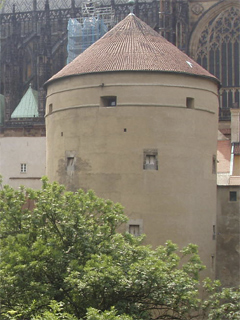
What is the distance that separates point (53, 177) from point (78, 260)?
11608 mm

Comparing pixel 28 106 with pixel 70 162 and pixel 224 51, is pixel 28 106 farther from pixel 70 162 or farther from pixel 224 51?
pixel 70 162

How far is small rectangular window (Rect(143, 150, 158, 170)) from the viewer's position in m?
34.6

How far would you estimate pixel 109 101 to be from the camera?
35.9 meters

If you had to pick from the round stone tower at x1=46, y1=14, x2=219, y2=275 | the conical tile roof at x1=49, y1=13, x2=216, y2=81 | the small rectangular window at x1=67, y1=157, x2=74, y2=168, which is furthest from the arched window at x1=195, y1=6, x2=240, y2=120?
the small rectangular window at x1=67, y1=157, x2=74, y2=168

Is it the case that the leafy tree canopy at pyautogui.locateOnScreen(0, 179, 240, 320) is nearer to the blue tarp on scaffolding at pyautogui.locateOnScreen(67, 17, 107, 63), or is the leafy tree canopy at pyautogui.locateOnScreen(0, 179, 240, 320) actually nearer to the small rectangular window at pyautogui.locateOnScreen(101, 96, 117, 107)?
the small rectangular window at pyautogui.locateOnScreen(101, 96, 117, 107)

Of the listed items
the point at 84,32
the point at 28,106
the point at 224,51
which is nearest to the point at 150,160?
the point at 224,51

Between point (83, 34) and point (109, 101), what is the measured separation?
46073 millimetres

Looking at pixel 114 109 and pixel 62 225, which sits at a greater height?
pixel 114 109

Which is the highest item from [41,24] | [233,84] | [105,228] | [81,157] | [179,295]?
[41,24]

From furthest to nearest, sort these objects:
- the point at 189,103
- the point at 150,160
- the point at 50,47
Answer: the point at 50,47, the point at 189,103, the point at 150,160

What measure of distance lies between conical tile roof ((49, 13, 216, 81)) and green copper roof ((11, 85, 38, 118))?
4413 cm

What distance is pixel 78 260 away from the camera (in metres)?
25.3

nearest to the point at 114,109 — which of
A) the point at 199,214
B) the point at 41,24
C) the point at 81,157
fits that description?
the point at 81,157

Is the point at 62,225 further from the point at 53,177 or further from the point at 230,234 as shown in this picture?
the point at 230,234
